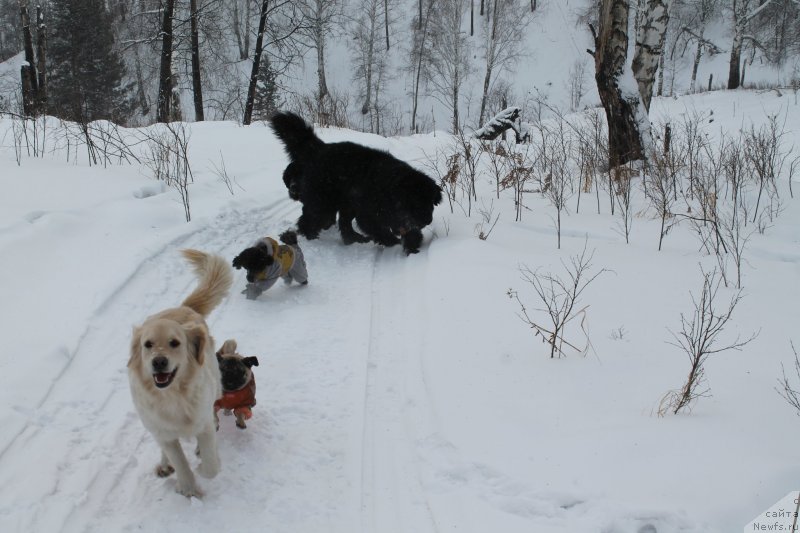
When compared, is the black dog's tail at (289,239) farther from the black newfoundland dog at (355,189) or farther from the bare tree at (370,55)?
the bare tree at (370,55)

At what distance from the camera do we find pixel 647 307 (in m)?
4.47

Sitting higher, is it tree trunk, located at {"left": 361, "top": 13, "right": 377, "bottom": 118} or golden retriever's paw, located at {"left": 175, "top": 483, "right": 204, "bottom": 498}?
tree trunk, located at {"left": 361, "top": 13, "right": 377, "bottom": 118}

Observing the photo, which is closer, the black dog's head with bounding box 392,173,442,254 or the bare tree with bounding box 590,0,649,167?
the black dog's head with bounding box 392,173,442,254

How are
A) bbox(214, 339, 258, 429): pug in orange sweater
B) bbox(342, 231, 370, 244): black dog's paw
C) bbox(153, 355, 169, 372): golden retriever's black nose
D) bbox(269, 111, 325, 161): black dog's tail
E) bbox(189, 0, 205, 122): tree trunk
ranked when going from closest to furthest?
1. bbox(153, 355, 169, 372): golden retriever's black nose
2. bbox(214, 339, 258, 429): pug in orange sweater
3. bbox(269, 111, 325, 161): black dog's tail
4. bbox(342, 231, 370, 244): black dog's paw
5. bbox(189, 0, 205, 122): tree trunk

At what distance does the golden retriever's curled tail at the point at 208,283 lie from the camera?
3.39m

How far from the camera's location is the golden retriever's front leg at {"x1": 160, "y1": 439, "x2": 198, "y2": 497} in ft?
8.74

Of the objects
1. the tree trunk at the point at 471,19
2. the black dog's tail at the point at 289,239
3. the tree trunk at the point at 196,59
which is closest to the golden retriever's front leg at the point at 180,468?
the black dog's tail at the point at 289,239

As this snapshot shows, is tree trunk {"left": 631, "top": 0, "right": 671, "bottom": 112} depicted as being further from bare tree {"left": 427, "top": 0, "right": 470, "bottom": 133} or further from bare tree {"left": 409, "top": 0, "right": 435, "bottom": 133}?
bare tree {"left": 409, "top": 0, "right": 435, "bottom": 133}

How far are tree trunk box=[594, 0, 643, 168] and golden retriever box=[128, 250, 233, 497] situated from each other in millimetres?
7397

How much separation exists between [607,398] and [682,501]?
93 cm

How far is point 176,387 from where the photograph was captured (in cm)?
257

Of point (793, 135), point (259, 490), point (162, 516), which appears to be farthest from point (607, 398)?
point (793, 135)

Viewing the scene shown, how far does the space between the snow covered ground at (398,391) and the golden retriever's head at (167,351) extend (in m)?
0.69

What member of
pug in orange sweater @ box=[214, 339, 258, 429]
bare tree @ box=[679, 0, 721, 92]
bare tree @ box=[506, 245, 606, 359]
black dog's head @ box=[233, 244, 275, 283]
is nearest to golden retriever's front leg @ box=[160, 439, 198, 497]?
pug in orange sweater @ box=[214, 339, 258, 429]
